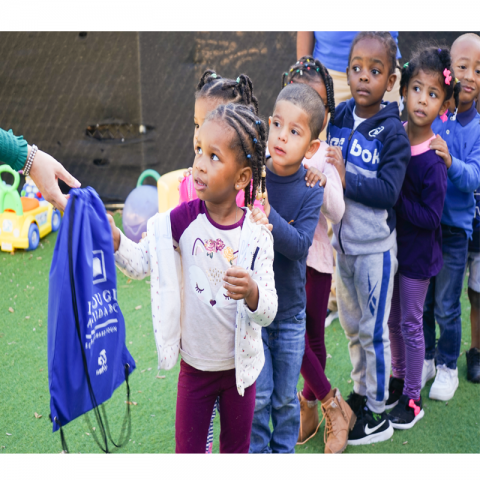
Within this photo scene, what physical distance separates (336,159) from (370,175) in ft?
0.64

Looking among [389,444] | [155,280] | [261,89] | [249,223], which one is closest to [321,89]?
[249,223]

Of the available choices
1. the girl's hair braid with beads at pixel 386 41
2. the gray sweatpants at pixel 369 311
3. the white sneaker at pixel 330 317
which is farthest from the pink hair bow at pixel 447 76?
the white sneaker at pixel 330 317

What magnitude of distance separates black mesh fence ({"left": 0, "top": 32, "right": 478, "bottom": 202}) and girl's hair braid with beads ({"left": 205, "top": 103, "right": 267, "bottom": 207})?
3.81 m

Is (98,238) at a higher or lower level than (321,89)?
lower

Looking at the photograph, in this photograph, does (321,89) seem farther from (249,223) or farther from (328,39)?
(328,39)

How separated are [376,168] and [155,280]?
45.8 inches

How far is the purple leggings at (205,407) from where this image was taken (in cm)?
180

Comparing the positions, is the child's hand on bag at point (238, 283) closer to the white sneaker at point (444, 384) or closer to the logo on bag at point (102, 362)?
the logo on bag at point (102, 362)

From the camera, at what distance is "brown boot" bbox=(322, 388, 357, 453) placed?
2453mm

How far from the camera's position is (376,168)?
2346 millimetres

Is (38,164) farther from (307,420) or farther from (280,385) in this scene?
(307,420)

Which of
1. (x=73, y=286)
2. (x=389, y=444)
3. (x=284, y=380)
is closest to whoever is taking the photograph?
(x=73, y=286)

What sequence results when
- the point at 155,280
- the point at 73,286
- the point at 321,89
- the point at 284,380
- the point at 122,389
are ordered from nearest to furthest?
the point at 73,286
the point at 155,280
the point at 284,380
the point at 321,89
the point at 122,389

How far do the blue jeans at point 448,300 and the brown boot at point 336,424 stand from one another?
2.54 ft
